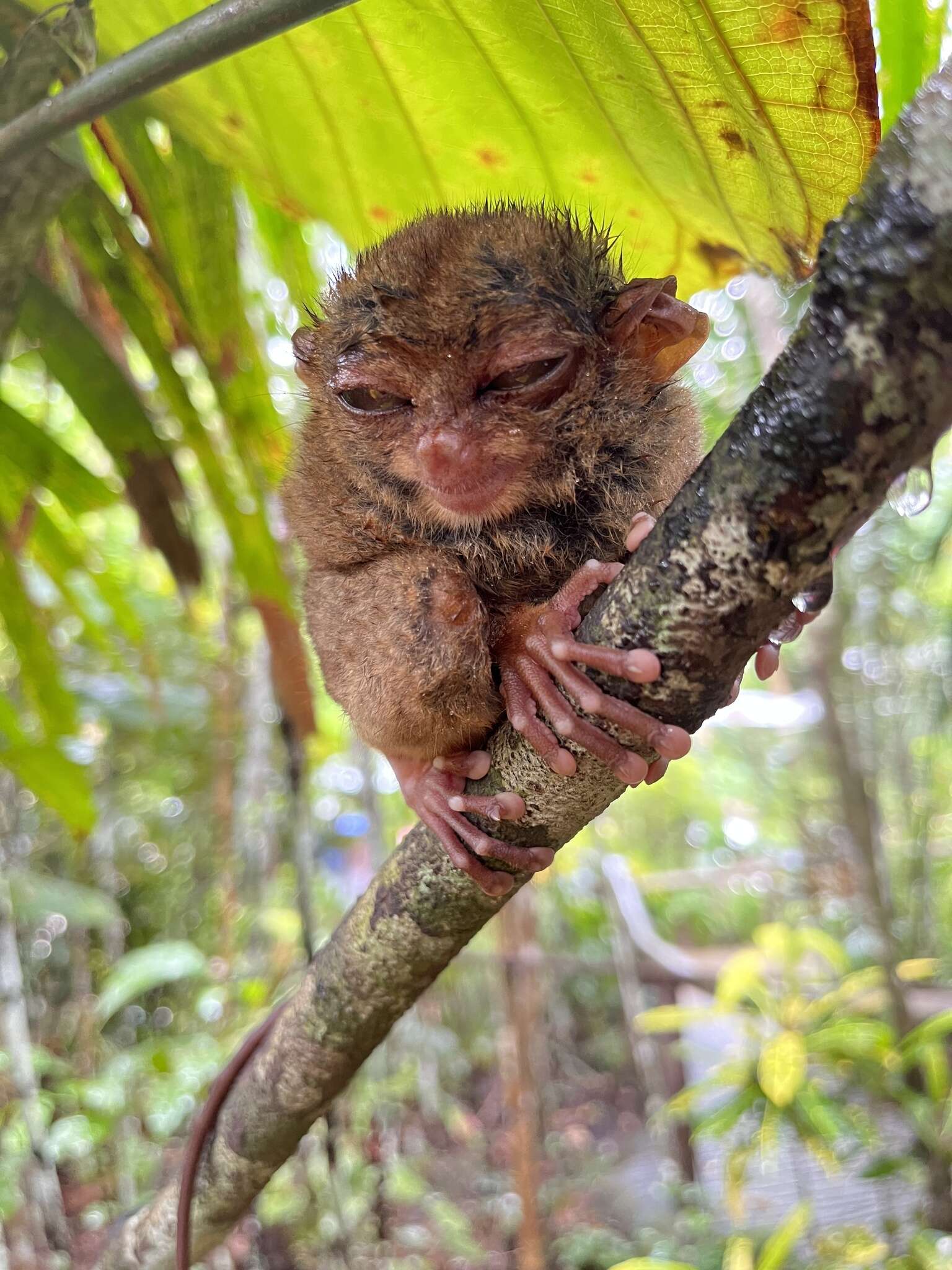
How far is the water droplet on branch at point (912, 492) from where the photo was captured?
70 cm

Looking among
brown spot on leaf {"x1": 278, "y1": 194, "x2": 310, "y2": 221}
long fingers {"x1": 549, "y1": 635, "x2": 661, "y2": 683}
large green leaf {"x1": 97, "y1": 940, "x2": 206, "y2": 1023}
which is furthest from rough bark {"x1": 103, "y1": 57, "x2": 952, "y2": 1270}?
large green leaf {"x1": 97, "y1": 940, "x2": 206, "y2": 1023}

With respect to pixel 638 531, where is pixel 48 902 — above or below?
above

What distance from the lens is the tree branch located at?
0.79 meters

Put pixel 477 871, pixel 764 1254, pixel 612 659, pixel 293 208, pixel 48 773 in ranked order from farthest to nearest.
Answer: pixel 764 1254 < pixel 48 773 < pixel 293 208 < pixel 477 871 < pixel 612 659

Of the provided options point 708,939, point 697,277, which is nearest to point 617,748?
point 697,277

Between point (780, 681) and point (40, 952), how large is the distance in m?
6.44

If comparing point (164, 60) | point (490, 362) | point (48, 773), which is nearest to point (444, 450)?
point (490, 362)

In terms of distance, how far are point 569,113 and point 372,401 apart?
52 centimetres

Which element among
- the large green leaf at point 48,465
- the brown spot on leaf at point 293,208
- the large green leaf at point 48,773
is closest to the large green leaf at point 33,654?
the large green leaf at point 48,773

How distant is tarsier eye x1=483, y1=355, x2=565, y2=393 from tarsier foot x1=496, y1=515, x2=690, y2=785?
276 millimetres

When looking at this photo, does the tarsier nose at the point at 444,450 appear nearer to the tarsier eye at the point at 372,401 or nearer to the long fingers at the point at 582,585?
the tarsier eye at the point at 372,401

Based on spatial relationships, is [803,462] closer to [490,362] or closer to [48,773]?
[490,362]

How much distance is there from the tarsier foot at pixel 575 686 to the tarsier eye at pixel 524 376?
276mm

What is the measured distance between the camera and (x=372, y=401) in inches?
49.6
